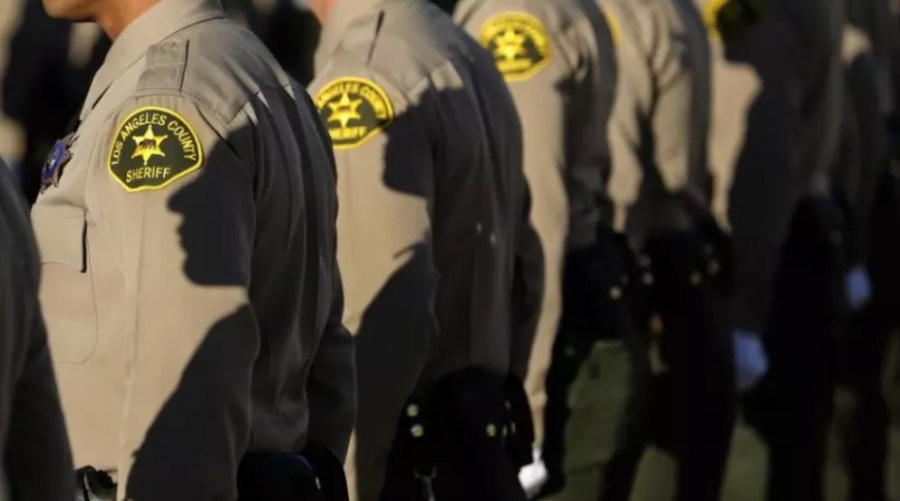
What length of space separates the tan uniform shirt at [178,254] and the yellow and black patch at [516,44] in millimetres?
1593

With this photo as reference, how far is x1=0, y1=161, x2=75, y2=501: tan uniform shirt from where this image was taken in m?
2.12

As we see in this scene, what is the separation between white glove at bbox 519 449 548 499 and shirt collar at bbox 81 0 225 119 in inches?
68.3

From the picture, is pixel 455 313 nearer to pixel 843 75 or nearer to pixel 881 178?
pixel 843 75

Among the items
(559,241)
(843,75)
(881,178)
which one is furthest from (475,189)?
(881,178)

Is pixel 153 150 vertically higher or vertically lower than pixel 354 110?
higher

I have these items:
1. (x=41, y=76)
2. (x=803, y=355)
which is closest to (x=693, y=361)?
(x=803, y=355)

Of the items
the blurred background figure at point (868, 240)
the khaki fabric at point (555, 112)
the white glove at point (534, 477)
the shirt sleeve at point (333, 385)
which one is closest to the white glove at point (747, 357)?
the blurred background figure at point (868, 240)

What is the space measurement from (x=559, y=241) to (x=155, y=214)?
6.27 ft

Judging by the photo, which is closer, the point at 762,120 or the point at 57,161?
the point at 57,161

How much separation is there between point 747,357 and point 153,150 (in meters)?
3.25

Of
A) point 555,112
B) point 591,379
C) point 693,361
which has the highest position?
point 555,112

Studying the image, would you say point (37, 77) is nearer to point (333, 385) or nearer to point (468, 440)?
point (468, 440)

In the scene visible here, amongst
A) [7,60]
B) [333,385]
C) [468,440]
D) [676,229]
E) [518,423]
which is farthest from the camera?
[676,229]

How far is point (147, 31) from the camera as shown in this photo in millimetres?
2771
